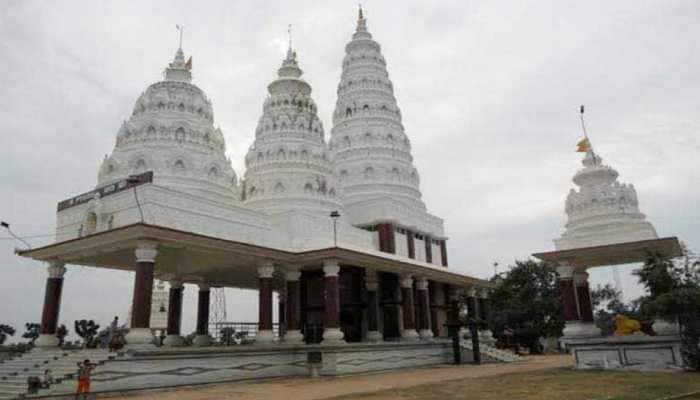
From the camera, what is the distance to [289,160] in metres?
36.2

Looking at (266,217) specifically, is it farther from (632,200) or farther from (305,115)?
(632,200)

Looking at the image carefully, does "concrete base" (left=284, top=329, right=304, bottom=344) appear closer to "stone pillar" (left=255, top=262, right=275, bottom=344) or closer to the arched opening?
"stone pillar" (left=255, top=262, right=275, bottom=344)

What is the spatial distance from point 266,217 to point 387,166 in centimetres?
1628

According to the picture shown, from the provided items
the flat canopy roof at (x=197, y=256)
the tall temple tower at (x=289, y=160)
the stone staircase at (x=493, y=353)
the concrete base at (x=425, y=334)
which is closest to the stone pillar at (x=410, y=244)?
the flat canopy roof at (x=197, y=256)

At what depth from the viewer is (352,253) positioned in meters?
27.4

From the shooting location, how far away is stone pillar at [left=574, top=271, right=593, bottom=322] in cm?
2773

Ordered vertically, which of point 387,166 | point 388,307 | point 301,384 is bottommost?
point 301,384

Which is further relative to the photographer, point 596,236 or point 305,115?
point 305,115

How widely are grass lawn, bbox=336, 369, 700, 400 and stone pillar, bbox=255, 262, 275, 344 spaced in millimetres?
9724

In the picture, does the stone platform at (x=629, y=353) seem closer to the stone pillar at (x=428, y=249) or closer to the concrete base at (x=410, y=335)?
the concrete base at (x=410, y=335)

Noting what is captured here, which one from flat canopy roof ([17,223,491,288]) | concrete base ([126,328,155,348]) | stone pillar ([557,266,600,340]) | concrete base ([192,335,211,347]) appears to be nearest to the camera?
concrete base ([126,328,155,348])

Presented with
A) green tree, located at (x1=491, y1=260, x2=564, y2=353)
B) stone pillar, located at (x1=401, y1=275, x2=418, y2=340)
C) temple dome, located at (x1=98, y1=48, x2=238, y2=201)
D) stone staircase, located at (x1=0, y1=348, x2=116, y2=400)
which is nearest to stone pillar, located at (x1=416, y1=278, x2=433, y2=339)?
stone pillar, located at (x1=401, y1=275, x2=418, y2=340)

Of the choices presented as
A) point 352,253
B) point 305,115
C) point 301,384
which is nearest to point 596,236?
point 352,253

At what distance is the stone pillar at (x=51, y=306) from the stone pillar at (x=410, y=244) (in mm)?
22779
